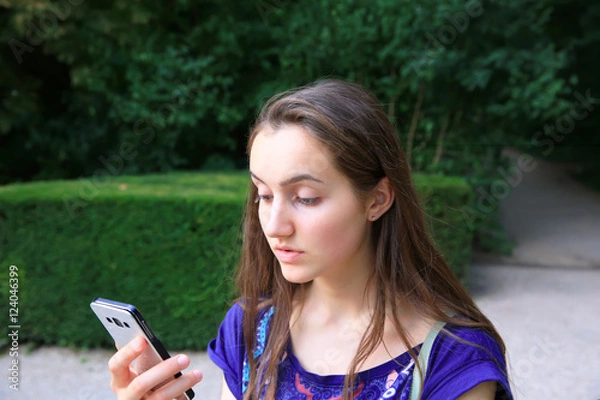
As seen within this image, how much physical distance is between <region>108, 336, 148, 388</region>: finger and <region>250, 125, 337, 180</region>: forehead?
0.47m

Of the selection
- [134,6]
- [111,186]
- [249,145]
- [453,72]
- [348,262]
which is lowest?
[111,186]

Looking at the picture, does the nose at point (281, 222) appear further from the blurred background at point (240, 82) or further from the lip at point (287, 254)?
the blurred background at point (240, 82)

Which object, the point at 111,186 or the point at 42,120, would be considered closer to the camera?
the point at 111,186

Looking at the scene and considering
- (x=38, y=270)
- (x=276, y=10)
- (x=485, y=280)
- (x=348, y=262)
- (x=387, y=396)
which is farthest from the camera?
(x=276, y=10)

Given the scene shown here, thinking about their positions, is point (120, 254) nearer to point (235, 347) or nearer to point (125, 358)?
point (235, 347)

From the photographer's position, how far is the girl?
1383 mm

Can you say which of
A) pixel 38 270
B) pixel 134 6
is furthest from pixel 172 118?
pixel 38 270

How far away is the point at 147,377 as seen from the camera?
133 cm

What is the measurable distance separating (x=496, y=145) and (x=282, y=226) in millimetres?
5936

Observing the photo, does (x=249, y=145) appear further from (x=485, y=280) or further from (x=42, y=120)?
(x=42, y=120)

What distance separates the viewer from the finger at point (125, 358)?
1337 mm

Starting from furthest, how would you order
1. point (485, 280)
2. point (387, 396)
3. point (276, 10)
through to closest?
point (276, 10), point (485, 280), point (387, 396)

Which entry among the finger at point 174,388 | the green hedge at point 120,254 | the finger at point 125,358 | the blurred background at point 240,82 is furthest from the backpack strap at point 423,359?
the blurred background at point 240,82

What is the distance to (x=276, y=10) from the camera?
268 inches
